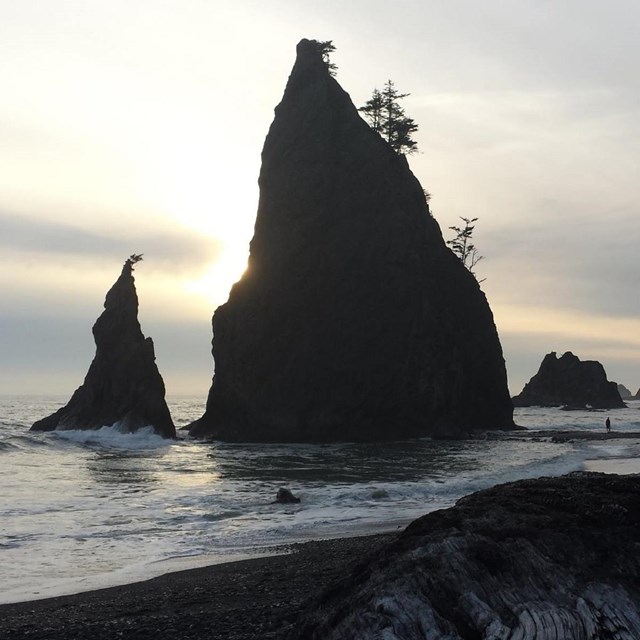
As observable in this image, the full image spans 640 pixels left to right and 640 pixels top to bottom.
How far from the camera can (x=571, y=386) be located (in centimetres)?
15538

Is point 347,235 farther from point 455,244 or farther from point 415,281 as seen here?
point 455,244

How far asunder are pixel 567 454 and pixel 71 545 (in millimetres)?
35461

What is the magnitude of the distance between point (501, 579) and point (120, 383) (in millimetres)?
59325

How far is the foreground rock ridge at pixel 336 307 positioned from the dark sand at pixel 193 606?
49801 millimetres

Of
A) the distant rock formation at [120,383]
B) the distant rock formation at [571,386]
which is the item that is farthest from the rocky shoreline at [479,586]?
the distant rock formation at [571,386]

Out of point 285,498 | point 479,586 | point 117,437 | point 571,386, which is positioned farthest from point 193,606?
point 571,386

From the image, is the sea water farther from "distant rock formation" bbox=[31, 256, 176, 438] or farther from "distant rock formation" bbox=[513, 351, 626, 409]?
"distant rock formation" bbox=[513, 351, 626, 409]

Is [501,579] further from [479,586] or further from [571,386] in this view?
[571,386]

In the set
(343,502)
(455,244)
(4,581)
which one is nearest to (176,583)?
(4,581)

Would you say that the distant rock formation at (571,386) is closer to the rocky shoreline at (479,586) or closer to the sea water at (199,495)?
the sea water at (199,495)

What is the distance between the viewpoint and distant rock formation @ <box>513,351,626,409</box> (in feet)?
504

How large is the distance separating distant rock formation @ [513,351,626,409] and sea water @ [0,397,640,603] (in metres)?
103

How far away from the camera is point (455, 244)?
9138cm

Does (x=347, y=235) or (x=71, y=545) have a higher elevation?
(x=347, y=235)
